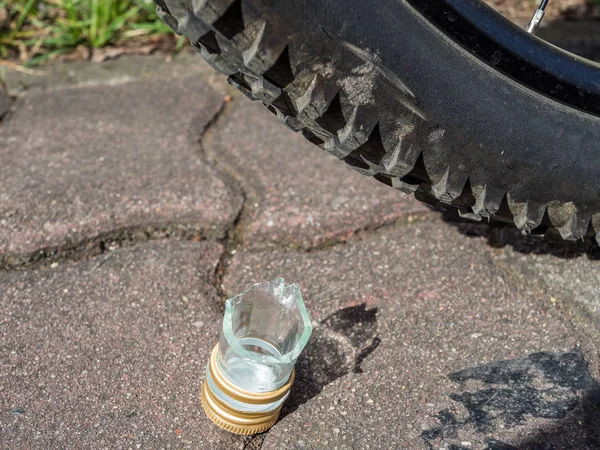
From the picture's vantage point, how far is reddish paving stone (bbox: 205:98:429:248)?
5.06 feet

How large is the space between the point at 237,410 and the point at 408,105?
53 cm

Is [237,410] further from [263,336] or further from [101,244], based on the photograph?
[101,244]

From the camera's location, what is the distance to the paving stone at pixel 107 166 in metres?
1.54

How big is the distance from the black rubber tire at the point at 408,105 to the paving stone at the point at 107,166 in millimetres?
536

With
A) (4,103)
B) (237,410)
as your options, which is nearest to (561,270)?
(237,410)

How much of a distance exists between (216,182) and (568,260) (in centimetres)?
77

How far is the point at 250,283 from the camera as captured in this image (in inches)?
55.7

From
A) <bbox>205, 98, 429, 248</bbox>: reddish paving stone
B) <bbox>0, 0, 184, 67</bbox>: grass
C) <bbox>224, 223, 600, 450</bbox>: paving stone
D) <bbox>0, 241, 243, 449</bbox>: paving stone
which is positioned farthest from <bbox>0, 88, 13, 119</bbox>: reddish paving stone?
<bbox>224, 223, 600, 450</bbox>: paving stone

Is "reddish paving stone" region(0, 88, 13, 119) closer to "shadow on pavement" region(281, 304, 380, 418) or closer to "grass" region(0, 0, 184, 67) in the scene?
"grass" region(0, 0, 184, 67)

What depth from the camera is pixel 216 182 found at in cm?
164

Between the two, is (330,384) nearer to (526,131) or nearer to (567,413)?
(567,413)

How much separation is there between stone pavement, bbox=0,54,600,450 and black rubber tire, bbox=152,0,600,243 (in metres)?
0.21

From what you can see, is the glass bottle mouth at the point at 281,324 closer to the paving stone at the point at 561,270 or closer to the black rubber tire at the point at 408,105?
the black rubber tire at the point at 408,105

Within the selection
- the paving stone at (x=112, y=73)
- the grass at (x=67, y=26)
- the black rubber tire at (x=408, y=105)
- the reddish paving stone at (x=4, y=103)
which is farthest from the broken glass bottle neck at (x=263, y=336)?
the grass at (x=67, y=26)
